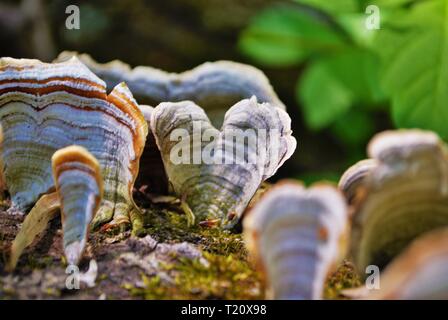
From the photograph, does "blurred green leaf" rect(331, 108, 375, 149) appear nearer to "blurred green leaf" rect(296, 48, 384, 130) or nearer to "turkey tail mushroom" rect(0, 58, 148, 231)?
"blurred green leaf" rect(296, 48, 384, 130)

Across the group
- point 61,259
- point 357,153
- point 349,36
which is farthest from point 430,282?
point 357,153

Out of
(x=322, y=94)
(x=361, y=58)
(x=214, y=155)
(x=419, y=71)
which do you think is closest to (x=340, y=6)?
(x=419, y=71)

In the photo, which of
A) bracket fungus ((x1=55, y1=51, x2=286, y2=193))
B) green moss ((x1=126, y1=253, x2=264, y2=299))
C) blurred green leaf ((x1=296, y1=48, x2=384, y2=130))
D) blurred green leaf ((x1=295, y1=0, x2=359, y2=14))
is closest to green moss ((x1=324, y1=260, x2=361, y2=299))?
green moss ((x1=126, y1=253, x2=264, y2=299))

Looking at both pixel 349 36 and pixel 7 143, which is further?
pixel 349 36

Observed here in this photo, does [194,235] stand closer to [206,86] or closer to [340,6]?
[206,86]

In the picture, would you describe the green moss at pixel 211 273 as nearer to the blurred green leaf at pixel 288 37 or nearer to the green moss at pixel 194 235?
the green moss at pixel 194 235

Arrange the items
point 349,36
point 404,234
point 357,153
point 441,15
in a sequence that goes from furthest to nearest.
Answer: point 357,153
point 349,36
point 441,15
point 404,234
